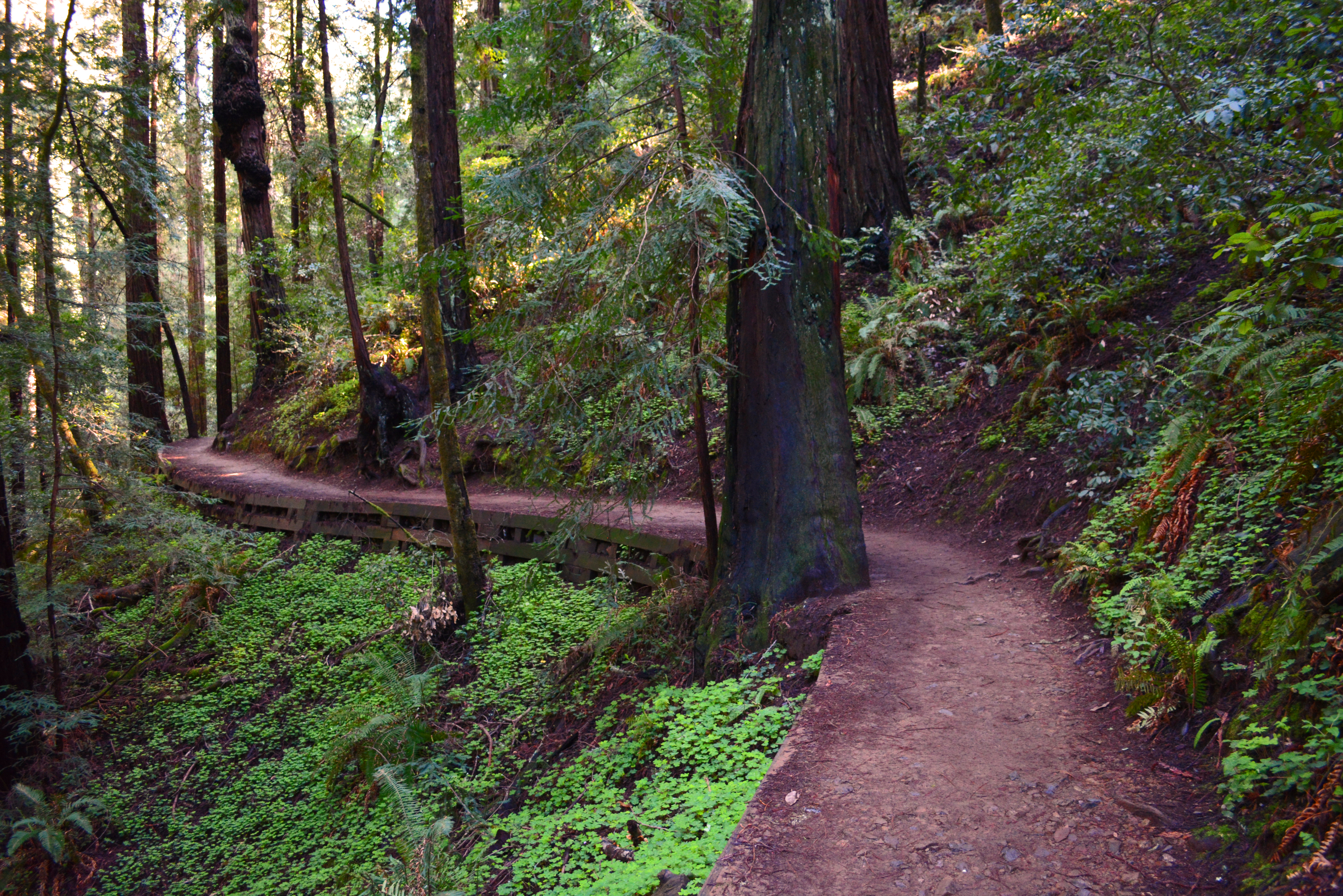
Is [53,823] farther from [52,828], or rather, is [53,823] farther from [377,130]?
[377,130]

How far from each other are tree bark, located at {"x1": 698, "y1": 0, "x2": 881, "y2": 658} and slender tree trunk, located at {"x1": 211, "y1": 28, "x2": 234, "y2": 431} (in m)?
16.1

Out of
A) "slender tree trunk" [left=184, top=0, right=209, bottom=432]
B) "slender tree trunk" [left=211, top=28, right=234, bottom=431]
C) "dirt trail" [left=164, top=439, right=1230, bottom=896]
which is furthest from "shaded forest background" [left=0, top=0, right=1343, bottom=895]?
"slender tree trunk" [left=211, top=28, right=234, bottom=431]

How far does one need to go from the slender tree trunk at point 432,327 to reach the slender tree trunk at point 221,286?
39.7 ft

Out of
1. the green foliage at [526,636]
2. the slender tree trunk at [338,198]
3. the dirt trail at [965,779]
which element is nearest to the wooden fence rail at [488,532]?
the green foliage at [526,636]

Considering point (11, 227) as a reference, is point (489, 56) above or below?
above

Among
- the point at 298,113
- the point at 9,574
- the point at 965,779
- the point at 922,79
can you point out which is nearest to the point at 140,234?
the point at 9,574

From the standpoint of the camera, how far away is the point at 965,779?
315 centimetres

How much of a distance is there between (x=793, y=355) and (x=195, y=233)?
14079 mm

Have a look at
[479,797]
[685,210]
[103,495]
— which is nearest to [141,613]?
[103,495]

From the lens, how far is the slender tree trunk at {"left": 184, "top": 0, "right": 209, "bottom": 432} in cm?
1358

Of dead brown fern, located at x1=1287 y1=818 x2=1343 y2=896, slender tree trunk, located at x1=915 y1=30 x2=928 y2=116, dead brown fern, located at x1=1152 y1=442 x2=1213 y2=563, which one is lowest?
dead brown fern, located at x1=1287 y1=818 x2=1343 y2=896

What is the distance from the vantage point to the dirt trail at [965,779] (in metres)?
2.59

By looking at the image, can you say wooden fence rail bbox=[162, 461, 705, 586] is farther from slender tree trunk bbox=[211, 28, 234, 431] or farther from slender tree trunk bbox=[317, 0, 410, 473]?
slender tree trunk bbox=[211, 28, 234, 431]

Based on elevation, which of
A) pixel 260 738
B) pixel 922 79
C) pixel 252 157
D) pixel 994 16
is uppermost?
pixel 994 16
